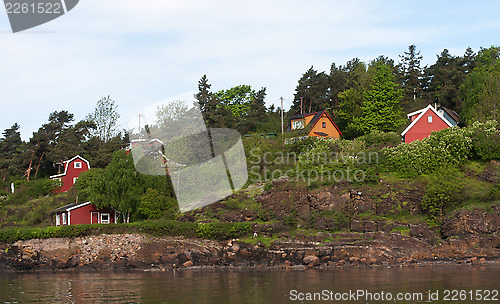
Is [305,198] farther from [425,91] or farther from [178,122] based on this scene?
[425,91]

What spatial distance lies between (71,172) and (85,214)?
1795 centimetres

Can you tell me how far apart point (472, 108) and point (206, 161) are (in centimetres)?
3099

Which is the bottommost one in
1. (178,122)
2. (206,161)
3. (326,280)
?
(326,280)

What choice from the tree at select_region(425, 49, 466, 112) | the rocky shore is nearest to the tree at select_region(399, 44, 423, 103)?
the tree at select_region(425, 49, 466, 112)

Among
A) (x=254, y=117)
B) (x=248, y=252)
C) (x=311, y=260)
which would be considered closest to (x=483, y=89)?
(x=254, y=117)

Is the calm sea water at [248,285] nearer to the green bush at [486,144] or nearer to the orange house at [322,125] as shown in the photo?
the green bush at [486,144]

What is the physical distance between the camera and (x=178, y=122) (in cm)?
5747

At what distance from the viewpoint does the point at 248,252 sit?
39.1 m

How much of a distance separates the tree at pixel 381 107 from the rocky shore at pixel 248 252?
2695cm

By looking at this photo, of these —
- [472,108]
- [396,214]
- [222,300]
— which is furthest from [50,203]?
[472,108]

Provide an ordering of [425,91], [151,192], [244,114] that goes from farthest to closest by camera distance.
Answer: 1. [244,114]
2. [425,91]
3. [151,192]

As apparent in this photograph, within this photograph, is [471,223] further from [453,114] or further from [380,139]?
[453,114]

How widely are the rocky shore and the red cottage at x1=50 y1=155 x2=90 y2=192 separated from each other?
22600 millimetres

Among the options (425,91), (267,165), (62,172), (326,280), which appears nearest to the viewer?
(326,280)
